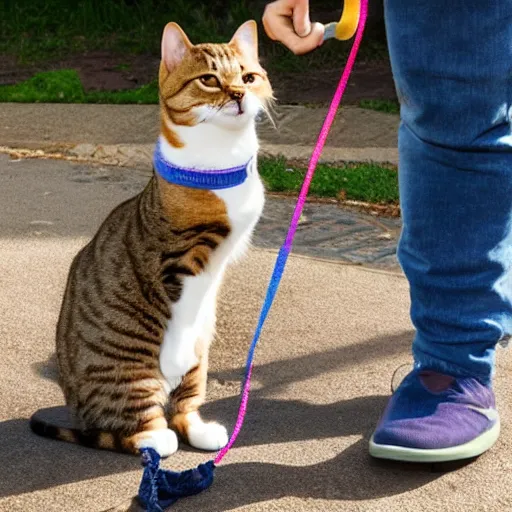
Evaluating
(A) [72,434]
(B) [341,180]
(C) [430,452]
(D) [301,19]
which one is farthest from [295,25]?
(B) [341,180]

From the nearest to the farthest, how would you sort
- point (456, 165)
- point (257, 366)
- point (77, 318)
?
point (456, 165), point (77, 318), point (257, 366)

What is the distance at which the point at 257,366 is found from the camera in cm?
283

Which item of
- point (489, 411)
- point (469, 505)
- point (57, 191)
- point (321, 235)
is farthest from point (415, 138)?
point (57, 191)

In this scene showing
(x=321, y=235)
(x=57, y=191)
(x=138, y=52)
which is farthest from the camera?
(x=138, y=52)

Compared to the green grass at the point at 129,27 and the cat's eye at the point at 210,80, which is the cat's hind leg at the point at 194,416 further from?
the green grass at the point at 129,27

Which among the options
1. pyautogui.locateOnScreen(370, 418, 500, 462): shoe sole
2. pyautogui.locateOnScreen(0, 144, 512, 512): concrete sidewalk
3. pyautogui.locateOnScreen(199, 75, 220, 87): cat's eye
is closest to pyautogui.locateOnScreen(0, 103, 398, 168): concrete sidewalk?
pyautogui.locateOnScreen(0, 144, 512, 512): concrete sidewalk

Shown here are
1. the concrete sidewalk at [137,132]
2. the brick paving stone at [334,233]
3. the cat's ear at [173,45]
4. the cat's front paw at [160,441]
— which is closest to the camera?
the cat's front paw at [160,441]

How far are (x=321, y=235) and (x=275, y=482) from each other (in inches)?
73.0

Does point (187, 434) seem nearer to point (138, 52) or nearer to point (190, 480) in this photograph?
point (190, 480)

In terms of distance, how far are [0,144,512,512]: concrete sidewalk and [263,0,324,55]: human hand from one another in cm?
90

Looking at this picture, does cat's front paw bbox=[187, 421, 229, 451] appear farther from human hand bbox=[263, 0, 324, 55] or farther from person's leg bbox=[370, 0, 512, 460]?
human hand bbox=[263, 0, 324, 55]

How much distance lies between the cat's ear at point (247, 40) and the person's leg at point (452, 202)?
362 millimetres

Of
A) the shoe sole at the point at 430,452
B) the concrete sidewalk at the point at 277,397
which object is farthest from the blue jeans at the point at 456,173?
the concrete sidewalk at the point at 277,397

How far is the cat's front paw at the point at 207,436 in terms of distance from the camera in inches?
91.9
